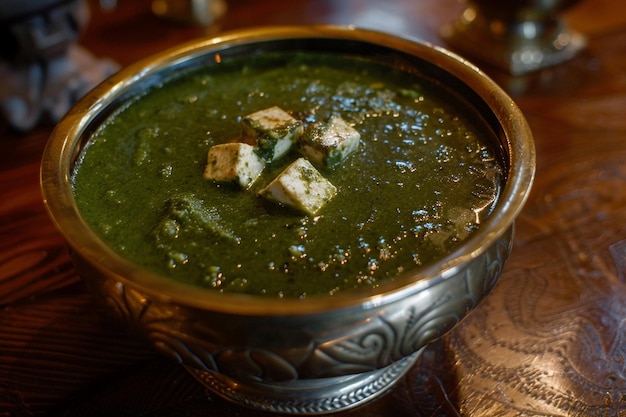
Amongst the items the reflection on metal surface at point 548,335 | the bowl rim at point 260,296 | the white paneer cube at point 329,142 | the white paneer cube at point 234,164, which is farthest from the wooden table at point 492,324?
the white paneer cube at point 329,142

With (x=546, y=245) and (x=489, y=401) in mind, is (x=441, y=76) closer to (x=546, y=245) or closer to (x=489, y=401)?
(x=546, y=245)

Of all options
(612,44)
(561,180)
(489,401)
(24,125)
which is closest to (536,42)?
(612,44)

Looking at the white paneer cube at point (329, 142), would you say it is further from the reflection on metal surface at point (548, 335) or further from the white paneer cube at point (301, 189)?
the reflection on metal surface at point (548, 335)

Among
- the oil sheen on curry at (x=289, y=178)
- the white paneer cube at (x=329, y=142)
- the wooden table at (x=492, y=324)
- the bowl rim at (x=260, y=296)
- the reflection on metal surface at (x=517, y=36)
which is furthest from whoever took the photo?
the reflection on metal surface at (x=517, y=36)

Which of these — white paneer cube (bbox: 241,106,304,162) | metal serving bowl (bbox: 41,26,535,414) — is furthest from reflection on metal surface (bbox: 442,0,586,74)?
white paneer cube (bbox: 241,106,304,162)

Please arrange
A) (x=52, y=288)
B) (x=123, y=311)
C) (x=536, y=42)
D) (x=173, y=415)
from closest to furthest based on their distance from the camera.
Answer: (x=123, y=311)
(x=173, y=415)
(x=52, y=288)
(x=536, y=42)

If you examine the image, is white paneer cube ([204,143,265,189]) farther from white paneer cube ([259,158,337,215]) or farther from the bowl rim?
the bowl rim
